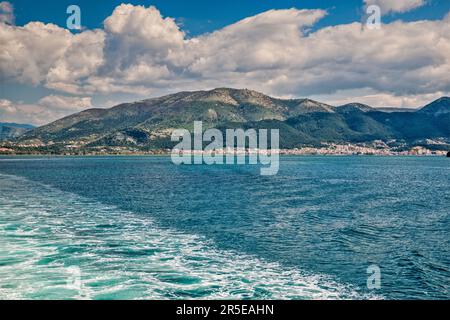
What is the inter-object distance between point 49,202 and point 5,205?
8.25 meters

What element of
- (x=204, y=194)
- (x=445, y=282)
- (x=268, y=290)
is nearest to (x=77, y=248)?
(x=268, y=290)

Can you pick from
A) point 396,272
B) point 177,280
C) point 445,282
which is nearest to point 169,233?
point 177,280

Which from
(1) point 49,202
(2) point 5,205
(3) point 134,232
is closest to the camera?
(3) point 134,232

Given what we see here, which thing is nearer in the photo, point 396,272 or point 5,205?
point 396,272

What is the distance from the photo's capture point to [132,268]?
1276 inches

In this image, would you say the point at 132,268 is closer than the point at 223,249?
→ Yes

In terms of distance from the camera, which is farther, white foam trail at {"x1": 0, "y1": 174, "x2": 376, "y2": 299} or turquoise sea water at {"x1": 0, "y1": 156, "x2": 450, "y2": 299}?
turquoise sea water at {"x1": 0, "y1": 156, "x2": 450, "y2": 299}

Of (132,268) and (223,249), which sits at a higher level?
(132,268)

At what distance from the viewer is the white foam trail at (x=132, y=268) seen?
27.2 metres

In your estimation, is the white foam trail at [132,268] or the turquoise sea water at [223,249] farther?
the turquoise sea water at [223,249]

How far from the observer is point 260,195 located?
86688 mm

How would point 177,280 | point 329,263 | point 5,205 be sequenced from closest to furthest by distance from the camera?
point 177,280 < point 329,263 < point 5,205

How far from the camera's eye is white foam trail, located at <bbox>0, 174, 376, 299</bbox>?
2719cm

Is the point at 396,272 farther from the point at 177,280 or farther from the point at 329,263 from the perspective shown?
the point at 177,280
